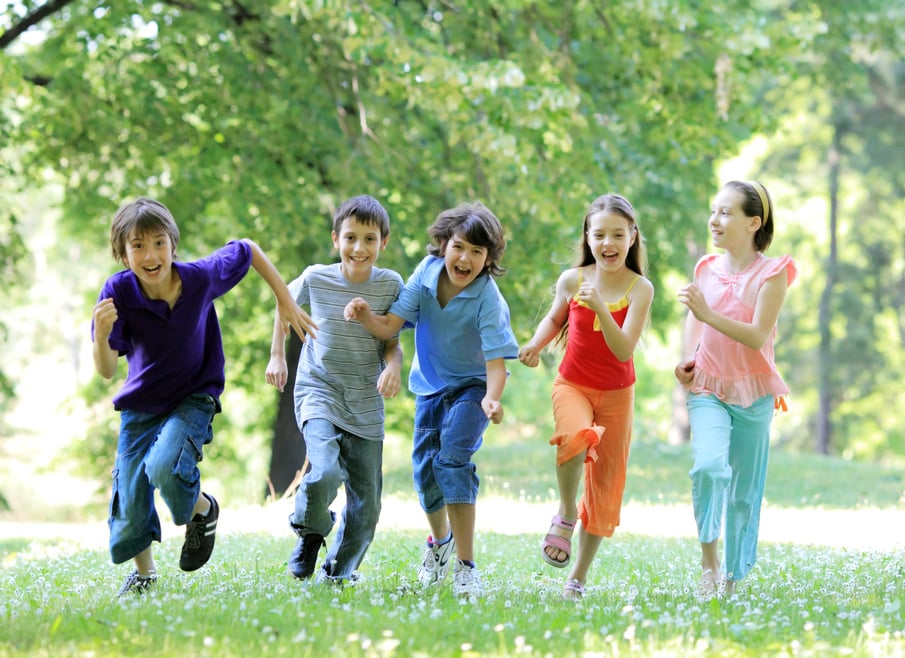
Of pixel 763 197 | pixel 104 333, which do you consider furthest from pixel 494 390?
pixel 104 333

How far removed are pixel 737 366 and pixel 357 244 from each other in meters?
2.21

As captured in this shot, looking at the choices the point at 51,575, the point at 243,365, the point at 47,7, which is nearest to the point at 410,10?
the point at 47,7

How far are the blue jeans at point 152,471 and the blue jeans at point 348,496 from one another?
0.58 metres

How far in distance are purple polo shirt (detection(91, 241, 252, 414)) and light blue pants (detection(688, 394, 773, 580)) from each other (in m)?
2.65

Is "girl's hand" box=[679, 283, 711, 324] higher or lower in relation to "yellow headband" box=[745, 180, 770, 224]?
lower

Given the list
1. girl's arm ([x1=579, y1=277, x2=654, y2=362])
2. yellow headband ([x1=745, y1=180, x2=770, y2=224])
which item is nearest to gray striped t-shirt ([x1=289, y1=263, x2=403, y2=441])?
girl's arm ([x1=579, y1=277, x2=654, y2=362])

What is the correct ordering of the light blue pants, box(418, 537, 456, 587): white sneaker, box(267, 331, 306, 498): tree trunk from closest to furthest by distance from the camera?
the light blue pants → box(418, 537, 456, 587): white sneaker → box(267, 331, 306, 498): tree trunk

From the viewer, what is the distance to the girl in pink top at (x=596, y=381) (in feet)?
19.1

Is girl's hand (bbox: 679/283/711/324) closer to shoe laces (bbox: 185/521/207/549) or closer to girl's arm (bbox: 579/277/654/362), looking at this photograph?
girl's arm (bbox: 579/277/654/362)

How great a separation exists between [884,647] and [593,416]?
2.18 metres

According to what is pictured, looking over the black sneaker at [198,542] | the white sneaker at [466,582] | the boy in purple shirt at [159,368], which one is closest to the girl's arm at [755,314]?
the white sneaker at [466,582]

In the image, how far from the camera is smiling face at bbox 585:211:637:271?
19.4ft

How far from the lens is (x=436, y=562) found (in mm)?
6426

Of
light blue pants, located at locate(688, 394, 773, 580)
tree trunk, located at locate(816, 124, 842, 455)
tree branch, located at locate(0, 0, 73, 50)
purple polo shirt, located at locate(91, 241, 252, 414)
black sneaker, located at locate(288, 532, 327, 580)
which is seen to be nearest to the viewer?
purple polo shirt, located at locate(91, 241, 252, 414)
